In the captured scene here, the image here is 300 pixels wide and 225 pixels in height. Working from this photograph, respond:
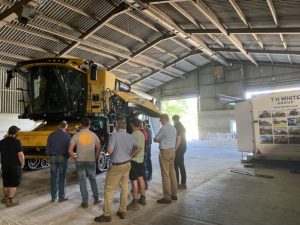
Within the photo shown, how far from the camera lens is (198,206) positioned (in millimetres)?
4457

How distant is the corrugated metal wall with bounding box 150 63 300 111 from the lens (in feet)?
62.1

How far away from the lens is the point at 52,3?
398 inches

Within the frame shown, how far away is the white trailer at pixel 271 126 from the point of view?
782cm

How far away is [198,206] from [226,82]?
743 inches

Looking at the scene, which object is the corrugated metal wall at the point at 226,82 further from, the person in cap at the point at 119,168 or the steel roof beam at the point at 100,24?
the person in cap at the point at 119,168

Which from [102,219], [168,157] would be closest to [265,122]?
[168,157]

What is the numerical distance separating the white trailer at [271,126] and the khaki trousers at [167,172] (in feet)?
16.2

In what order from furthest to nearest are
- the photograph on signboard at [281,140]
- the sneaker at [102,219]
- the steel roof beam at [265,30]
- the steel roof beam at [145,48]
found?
the steel roof beam at [145,48], the steel roof beam at [265,30], the photograph on signboard at [281,140], the sneaker at [102,219]

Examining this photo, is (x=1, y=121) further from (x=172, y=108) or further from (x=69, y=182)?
(x=172, y=108)

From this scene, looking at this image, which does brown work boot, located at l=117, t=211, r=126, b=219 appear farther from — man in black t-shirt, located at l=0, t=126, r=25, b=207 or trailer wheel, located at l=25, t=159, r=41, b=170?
trailer wheel, located at l=25, t=159, r=41, b=170

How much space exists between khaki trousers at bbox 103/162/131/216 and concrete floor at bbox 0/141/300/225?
0.24 meters

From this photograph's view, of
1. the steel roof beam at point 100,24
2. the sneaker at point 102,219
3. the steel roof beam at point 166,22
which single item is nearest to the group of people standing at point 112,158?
the sneaker at point 102,219

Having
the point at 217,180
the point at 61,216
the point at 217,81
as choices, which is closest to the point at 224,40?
the point at 217,81

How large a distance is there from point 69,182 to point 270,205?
15.8 ft
